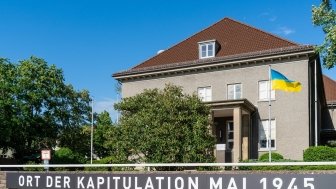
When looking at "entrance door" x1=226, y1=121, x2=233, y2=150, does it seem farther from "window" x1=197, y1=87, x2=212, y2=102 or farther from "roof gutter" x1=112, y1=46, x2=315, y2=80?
"roof gutter" x1=112, y1=46, x2=315, y2=80

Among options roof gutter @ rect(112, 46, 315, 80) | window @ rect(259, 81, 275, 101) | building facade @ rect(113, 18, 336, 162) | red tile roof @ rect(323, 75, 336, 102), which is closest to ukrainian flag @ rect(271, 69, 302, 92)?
building facade @ rect(113, 18, 336, 162)

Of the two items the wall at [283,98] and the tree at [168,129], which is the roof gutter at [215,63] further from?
the tree at [168,129]

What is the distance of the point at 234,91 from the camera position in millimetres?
35719

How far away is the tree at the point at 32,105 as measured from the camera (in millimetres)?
43844

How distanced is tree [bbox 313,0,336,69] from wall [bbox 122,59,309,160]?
333 inches

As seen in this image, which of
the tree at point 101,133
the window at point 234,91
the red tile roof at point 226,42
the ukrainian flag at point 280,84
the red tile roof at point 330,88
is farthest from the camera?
the tree at point 101,133

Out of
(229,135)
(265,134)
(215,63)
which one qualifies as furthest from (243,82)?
(265,134)

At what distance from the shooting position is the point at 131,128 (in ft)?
83.7

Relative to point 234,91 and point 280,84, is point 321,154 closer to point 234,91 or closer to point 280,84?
point 280,84

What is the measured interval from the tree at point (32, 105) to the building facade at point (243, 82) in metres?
10.7

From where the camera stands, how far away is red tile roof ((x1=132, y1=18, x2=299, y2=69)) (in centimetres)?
3572

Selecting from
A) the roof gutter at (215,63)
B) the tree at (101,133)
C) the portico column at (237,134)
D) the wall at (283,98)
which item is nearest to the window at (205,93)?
the wall at (283,98)

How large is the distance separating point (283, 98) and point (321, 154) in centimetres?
747

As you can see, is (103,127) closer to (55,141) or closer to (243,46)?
(55,141)
